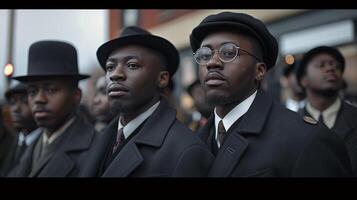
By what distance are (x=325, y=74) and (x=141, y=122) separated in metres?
2.11

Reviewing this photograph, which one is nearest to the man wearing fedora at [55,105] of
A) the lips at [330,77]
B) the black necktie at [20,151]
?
the black necktie at [20,151]

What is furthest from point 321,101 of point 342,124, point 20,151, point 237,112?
point 20,151

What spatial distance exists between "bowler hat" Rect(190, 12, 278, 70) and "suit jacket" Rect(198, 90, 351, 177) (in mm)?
443

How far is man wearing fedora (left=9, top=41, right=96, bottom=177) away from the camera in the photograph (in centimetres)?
405

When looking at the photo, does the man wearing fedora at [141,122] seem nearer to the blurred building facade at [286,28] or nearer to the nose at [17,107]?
the nose at [17,107]

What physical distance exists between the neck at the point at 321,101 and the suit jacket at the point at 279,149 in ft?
5.72

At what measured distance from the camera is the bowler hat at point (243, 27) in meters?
2.94

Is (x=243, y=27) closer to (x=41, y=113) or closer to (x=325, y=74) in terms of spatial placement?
(x=325, y=74)

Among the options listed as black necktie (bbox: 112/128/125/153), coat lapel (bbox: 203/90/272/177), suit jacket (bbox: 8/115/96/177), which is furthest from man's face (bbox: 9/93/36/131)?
coat lapel (bbox: 203/90/272/177)

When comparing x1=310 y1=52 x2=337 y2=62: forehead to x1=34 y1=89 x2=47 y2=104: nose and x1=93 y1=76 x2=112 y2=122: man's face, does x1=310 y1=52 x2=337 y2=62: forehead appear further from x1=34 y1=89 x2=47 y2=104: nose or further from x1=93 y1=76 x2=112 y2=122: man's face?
x1=34 y1=89 x2=47 y2=104: nose

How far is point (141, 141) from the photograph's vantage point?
3.04 metres
